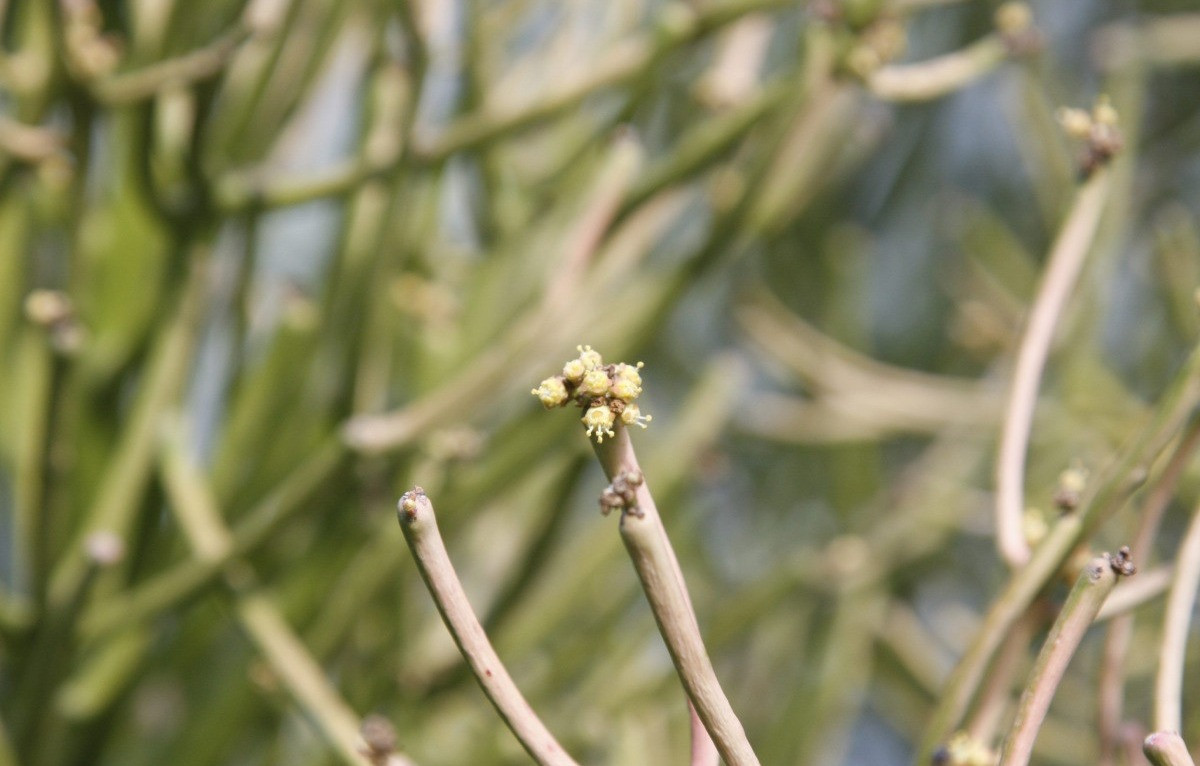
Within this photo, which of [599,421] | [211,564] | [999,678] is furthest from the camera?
[211,564]

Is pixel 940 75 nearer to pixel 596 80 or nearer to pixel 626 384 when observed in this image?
pixel 596 80

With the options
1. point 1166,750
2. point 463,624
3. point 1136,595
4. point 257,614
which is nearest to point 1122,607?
point 1136,595

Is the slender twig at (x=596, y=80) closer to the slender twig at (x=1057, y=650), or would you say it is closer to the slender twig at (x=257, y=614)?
the slender twig at (x=257, y=614)

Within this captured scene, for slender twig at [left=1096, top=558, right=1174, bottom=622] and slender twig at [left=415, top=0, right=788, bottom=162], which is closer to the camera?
slender twig at [left=1096, top=558, right=1174, bottom=622]

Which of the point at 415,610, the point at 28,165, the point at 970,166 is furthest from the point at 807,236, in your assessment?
the point at 28,165

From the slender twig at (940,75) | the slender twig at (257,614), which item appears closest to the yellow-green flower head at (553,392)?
the slender twig at (257,614)

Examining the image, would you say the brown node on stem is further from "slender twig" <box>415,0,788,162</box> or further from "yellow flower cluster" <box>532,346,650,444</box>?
"slender twig" <box>415,0,788,162</box>

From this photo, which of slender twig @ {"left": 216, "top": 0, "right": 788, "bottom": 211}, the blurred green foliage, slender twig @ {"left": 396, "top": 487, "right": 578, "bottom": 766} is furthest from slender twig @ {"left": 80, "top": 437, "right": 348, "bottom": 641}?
slender twig @ {"left": 396, "top": 487, "right": 578, "bottom": 766}

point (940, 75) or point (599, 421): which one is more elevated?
point (940, 75)
